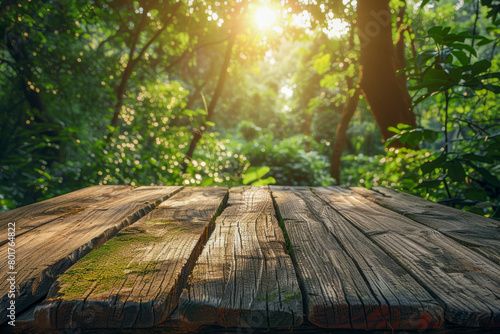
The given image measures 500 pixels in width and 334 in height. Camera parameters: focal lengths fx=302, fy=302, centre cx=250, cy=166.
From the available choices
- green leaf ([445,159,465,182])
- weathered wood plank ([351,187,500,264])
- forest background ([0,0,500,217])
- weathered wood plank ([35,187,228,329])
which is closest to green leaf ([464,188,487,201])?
forest background ([0,0,500,217])

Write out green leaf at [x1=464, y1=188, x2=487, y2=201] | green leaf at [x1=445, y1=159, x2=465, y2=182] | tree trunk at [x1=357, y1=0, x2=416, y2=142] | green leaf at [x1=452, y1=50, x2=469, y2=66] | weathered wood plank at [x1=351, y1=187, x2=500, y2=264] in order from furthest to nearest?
1. tree trunk at [x1=357, y1=0, x2=416, y2=142]
2. green leaf at [x1=464, y1=188, x2=487, y2=201]
3. green leaf at [x1=452, y1=50, x2=469, y2=66]
4. green leaf at [x1=445, y1=159, x2=465, y2=182]
5. weathered wood plank at [x1=351, y1=187, x2=500, y2=264]

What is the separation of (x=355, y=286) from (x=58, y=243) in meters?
0.91

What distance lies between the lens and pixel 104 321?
0.64m

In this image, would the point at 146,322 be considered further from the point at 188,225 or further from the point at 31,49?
the point at 31,49

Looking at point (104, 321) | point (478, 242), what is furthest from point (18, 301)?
point (478, 242)

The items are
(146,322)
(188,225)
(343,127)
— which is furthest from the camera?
(343,127)

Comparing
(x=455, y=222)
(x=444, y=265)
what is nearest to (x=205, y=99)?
(x=455, y=222)

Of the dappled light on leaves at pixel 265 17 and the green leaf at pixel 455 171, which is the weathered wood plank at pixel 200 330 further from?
the dappled light on leaves at pixel 265 17

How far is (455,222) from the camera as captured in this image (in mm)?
1351

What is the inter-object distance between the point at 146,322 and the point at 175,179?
3.72 meters

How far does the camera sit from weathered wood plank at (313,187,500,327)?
643mm

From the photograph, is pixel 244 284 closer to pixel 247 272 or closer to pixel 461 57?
pixel 247 272

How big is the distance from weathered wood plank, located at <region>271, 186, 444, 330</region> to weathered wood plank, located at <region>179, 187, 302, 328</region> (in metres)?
0.05

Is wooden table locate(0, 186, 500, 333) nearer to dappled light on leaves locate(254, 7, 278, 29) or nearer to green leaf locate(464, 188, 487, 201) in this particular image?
green leaf locate(464, 188, 487, 201)
